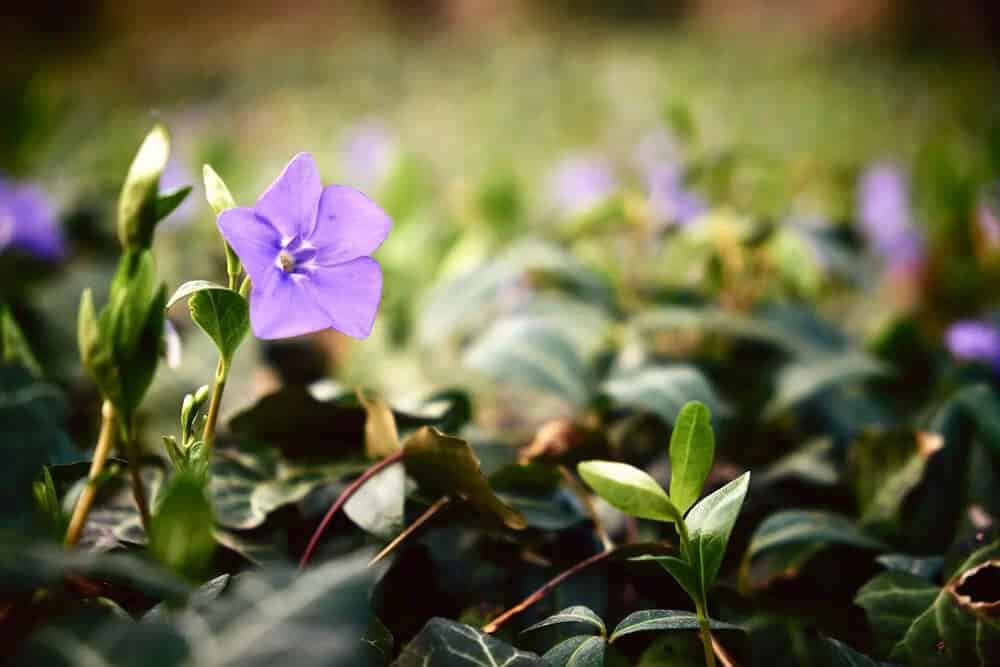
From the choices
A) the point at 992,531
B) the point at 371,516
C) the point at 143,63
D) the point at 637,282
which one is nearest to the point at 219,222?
the point at 371,516

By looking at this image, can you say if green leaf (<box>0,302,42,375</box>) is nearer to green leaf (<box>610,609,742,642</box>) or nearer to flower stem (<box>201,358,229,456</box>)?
flower stem (<box>201,358,229,456</box>)

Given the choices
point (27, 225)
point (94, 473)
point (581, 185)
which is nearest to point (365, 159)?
point (581, 185)

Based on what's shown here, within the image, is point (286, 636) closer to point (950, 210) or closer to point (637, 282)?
point (637, 282)

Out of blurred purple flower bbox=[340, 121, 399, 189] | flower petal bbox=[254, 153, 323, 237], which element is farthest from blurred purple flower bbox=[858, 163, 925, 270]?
flower petal bbox=[254, 153, 323, 237]

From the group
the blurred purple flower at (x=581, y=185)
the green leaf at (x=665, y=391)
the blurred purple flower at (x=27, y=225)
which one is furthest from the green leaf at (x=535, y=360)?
the blurred purple flower at (x=27, y=225)

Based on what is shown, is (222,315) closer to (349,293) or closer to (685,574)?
(349,293)

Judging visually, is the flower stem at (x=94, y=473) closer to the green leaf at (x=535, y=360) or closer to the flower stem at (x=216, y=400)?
the flower stem at (x=216, y=400)
